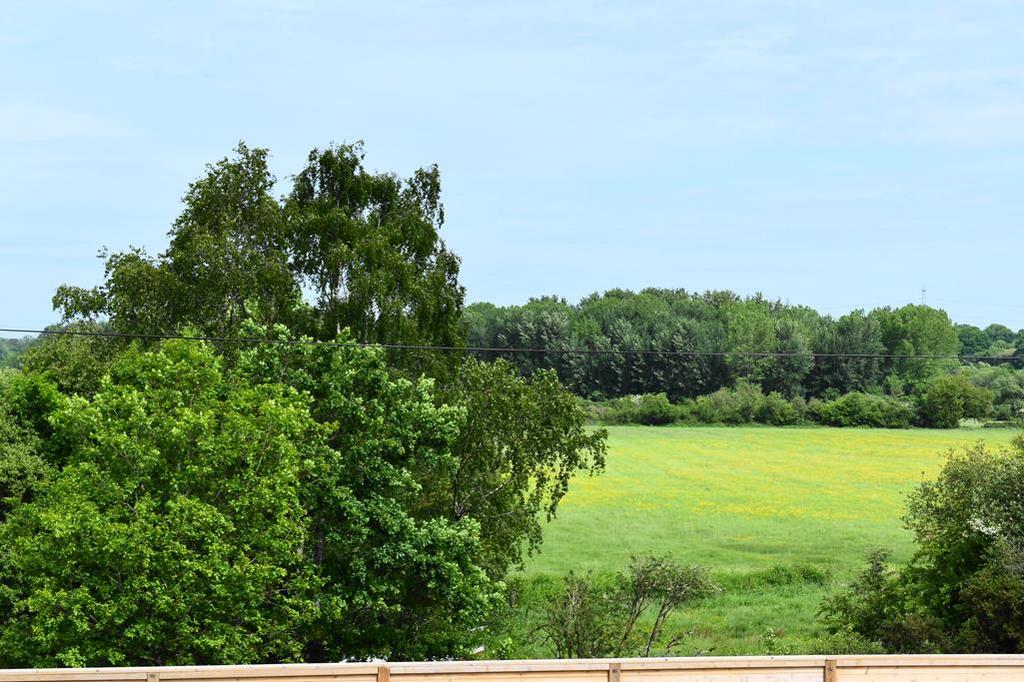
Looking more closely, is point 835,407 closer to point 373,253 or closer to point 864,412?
point 864,412

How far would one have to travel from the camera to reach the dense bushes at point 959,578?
3675 cm

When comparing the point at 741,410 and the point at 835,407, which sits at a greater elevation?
the point at 835,407

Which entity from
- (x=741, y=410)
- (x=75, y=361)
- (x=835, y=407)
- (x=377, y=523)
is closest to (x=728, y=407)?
(x=741, y=410)

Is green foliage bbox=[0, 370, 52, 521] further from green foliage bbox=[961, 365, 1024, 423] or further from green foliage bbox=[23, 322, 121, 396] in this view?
green foliage bbox=[961, 365, 1024, 423]

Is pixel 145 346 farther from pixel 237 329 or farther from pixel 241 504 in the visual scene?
pixel 241 504

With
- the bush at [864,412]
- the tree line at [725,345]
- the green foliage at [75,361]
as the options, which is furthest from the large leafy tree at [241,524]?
the bush at [864,412]

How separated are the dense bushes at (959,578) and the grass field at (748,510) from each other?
4.39m

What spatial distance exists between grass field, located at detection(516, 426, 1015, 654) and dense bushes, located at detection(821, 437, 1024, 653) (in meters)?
4.39

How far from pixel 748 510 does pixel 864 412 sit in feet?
101

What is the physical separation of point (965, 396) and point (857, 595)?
230 ft

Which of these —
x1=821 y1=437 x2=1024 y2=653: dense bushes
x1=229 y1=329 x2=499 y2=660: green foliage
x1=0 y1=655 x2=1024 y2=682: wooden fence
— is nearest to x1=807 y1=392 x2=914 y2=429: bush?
x1=821 y1=437 x2=1024 y2=653: dense bushes

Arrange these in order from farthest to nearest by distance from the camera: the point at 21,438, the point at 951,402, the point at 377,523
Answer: the point at 951,402, the point at 21,438, the point at 377,523

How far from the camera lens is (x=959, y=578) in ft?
134

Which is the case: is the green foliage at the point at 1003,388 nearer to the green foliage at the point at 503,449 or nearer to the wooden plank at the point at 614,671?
the green foliage at the point at 503,449
